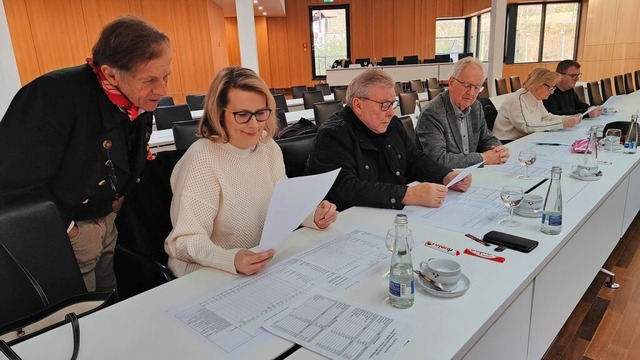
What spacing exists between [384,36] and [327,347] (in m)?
14.5

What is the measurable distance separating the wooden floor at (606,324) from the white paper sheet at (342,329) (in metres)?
1.46

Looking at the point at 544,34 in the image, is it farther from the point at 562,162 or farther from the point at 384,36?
the point at 562,162

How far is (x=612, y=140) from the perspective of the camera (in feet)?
8.93

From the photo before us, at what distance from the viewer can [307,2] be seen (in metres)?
13.9

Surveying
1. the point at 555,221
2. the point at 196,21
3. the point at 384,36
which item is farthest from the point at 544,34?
the point at 555,221

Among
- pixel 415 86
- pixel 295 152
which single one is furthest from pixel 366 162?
pixel 415 86

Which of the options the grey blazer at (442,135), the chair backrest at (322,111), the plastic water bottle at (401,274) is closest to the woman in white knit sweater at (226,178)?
the plastic water bottle at (401,274)

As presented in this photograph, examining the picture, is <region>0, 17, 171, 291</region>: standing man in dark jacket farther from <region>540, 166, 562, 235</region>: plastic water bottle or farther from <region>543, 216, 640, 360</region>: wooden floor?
<region>543, 216, 640, 360</region>: wooden floor

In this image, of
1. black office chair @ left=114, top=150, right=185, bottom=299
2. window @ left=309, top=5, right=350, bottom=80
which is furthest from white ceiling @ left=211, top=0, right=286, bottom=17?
black office chair @ left=114, top=150, right=185, bottom=299

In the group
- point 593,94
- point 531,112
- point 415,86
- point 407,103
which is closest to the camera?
point 531,112

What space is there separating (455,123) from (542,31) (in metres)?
11.4

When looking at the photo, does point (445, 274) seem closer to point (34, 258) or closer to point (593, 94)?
point (34, 258)

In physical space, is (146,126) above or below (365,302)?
above

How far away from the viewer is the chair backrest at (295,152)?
6.72 ft
